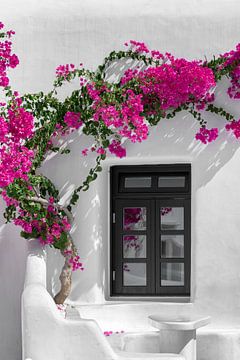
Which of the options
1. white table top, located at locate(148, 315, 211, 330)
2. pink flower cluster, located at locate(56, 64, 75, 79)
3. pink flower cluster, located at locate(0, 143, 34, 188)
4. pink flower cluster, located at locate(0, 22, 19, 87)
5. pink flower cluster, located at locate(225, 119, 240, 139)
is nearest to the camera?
white table top, located at locate(148, 315, 211, 330)

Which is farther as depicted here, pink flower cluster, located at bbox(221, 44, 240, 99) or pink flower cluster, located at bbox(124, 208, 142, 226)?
pink flower cluster, located at bbox(124, 208, 142, 226)

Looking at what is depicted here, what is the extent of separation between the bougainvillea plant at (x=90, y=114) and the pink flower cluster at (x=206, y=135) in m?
0.01

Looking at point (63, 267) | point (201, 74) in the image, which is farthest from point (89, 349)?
point (201, 74)

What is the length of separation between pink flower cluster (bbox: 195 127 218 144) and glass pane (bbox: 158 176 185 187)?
669 millimetres

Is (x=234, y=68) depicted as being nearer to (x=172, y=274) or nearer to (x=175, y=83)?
(x=175, y=83)

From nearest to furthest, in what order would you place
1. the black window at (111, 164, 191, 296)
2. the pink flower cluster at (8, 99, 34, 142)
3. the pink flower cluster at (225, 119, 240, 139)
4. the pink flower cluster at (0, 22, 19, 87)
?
the pink flower cluster at (8, 99, 34, 142)
the pink flower cluster at (225, 119, 240, 139)
the pink flower cluster at (0, 22, 19, 87)
the black window at (111, 164, 191, 296)

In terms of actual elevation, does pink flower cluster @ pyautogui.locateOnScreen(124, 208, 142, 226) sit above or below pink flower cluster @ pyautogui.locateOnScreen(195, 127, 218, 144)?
below

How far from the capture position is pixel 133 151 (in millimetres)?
10000

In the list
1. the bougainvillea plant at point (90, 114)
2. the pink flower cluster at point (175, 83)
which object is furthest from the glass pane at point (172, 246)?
the pink flower cluster at point (175, 83)

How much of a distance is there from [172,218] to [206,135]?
1.23 m

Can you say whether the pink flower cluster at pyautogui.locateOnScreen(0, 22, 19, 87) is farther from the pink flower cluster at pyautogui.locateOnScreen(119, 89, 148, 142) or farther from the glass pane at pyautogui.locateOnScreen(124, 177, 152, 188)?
the glass pane at pyautogui.locateOnScreen(124, 177, 152, 188)

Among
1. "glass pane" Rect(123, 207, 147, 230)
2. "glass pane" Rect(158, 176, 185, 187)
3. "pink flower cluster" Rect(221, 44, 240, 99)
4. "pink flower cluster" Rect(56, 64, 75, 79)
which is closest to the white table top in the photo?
"glass pane" Rect(123, 207, 147, 230)

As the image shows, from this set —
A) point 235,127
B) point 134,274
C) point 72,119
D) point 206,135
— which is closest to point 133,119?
point 72,119

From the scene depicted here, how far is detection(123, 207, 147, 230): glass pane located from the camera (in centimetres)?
1026
